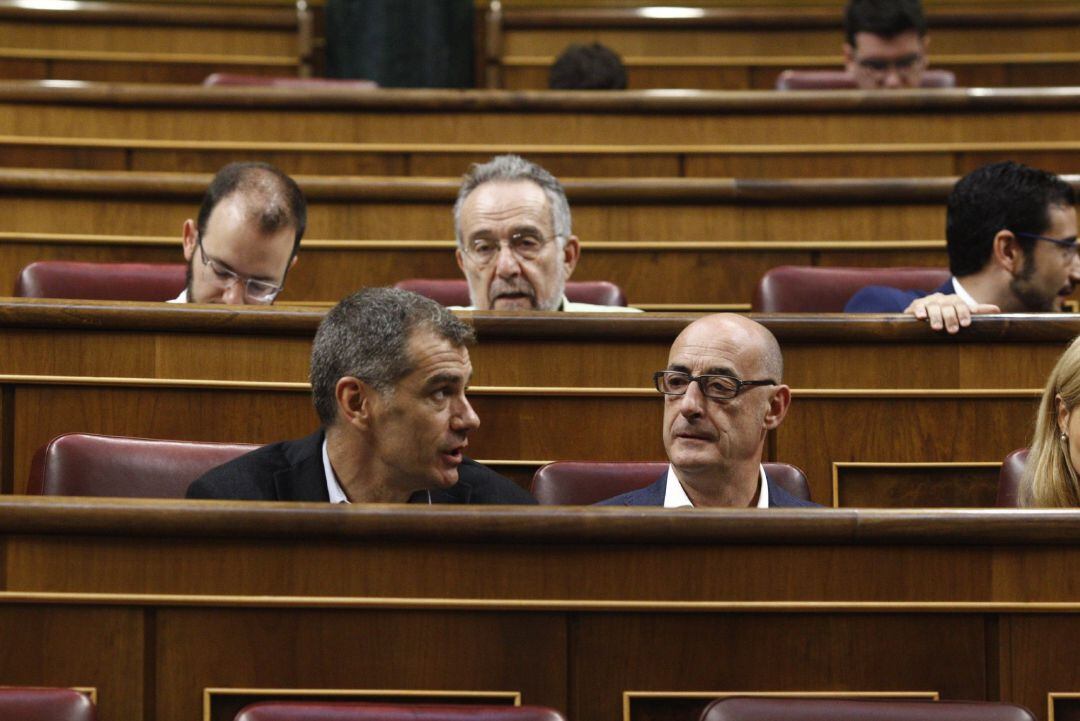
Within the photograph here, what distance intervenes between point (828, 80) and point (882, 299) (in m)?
0.79

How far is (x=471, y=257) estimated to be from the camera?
3.94 ft

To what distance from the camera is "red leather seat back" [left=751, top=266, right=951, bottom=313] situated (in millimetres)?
1257

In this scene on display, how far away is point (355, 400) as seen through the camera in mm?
854

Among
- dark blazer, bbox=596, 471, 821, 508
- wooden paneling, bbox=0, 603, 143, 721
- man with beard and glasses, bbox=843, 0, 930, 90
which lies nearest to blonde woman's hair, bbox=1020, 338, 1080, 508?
dark blazer, bbox=596, 471, 821, 508

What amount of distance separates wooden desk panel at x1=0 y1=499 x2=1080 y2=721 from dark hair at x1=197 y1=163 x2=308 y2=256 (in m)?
0.49

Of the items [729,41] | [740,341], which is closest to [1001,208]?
[740,341]

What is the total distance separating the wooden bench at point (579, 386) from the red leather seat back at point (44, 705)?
435 mm

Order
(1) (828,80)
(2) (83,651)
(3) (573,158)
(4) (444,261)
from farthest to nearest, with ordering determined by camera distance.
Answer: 1. (1) (828,80)
2. (3) (573,158)
3. (4) (444,261)
4. (2) (83,651)

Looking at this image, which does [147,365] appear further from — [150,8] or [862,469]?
[150,8]

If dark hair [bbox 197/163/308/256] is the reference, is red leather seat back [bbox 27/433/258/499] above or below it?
below

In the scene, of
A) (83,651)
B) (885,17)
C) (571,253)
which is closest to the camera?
(83,651)

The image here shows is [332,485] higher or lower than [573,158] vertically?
lower

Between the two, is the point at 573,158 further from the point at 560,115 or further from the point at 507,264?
the point at 507,264

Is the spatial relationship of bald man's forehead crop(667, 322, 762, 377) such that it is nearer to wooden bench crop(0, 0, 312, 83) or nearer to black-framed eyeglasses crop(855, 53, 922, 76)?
black-framed eyeglasses crop(855, 53, 922, 76)
